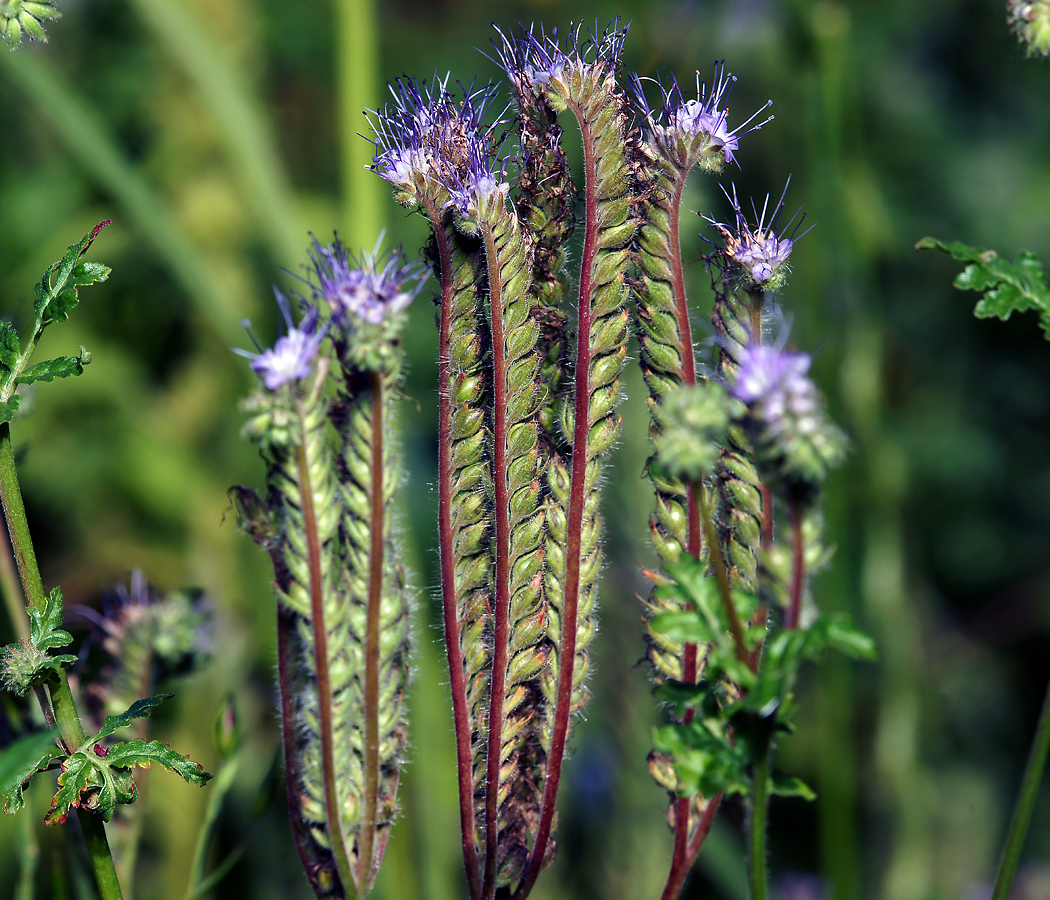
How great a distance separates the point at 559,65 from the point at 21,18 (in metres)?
0.51

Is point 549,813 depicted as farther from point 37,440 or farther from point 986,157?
point 986,157

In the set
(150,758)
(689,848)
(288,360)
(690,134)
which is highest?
(690,134)

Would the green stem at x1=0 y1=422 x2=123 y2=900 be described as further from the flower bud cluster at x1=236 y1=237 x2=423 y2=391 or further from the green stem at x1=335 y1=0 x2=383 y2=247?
the green stem at x1=335 y1=0 x2=383 y2=247

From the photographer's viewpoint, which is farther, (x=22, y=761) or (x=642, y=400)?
(x=642, y=400)

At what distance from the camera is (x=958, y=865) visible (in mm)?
3357

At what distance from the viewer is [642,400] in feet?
7.73

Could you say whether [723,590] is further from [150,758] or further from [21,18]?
[21,18]

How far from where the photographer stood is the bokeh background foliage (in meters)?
2.32

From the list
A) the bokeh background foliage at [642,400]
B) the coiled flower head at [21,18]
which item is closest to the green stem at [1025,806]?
the coiled flower head at [21,18]

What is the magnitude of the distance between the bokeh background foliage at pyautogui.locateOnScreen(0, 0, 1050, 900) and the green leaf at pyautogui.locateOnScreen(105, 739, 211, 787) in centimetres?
125

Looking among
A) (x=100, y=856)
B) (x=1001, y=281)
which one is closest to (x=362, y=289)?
(x=100, y=856)

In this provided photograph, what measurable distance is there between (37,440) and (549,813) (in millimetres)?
2859

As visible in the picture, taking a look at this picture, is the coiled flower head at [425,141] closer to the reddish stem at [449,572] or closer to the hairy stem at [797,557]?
the reddish stem at [449,572]

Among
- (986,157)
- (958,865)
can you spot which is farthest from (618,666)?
(986,157)
